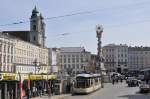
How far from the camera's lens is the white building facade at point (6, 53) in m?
108

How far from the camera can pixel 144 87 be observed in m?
65.2

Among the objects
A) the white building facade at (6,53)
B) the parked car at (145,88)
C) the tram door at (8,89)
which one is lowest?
the parked car at (145,88)

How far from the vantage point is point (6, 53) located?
11150 cm

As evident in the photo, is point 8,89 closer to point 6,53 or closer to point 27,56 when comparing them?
point 6,53

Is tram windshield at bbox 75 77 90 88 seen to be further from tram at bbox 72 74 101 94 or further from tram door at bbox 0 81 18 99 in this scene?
tram door at bbox 0 81 18 99

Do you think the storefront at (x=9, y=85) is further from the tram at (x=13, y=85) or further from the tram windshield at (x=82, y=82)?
the tram windshield at (x=82, y=82)

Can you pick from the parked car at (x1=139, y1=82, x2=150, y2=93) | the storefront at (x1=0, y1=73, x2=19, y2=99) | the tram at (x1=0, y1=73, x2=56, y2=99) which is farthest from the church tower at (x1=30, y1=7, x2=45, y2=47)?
the storefront at (x1=0, y1=73, x2=19, y2=99)

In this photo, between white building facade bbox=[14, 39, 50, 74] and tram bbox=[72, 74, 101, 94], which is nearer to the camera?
tram bbox=[72, 74, 101, 94]

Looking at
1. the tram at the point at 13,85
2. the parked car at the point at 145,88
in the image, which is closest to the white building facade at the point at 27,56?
the parked car at the point at 145,88

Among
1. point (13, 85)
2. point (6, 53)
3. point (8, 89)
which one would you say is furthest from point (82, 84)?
point (6, 53)

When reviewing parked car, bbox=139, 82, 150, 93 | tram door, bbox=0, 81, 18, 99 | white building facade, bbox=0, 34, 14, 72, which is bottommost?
parked car, bbox=139, 82, 150, 93

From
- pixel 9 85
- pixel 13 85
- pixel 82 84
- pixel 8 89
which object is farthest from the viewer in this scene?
pixel 82 84

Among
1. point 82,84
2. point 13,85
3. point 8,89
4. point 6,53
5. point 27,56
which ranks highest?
point 27,56

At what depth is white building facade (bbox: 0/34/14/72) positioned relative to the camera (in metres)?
108
